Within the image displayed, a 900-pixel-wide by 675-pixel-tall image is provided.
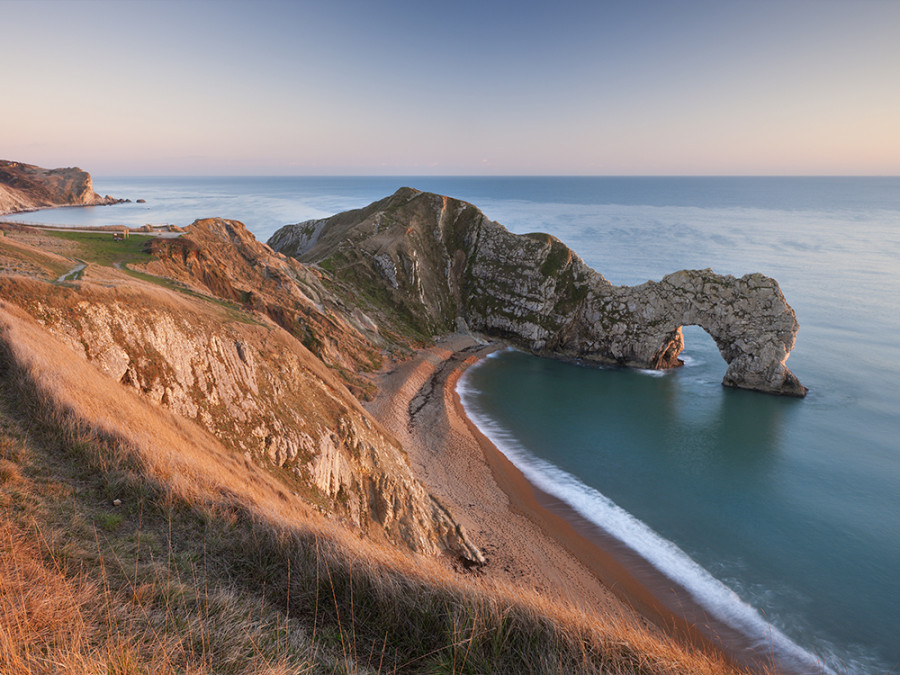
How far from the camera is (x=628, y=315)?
66.6m

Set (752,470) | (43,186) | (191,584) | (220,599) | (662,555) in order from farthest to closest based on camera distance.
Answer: (43,186) → (752,470) → (662,555) → (191,584) → (220,599)

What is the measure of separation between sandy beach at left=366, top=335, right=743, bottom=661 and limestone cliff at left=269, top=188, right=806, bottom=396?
962 inches

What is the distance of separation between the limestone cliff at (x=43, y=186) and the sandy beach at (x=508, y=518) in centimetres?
17594

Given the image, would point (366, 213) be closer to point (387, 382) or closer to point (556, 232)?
point (387, 382)

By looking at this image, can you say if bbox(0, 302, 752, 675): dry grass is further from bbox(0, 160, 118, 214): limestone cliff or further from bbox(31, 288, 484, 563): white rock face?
bbox(0, 160, 118, 214): limestone cliff

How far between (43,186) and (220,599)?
232m

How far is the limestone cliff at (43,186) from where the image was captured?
149812 mm

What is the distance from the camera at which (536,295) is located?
72.8 metres

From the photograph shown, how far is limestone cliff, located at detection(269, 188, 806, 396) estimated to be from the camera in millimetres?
58531

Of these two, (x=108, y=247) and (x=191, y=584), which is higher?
(x=108, y=247)

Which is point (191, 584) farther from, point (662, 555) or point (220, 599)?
point (662, 555)

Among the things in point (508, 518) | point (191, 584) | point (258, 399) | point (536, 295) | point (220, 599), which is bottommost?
point (508, 518)

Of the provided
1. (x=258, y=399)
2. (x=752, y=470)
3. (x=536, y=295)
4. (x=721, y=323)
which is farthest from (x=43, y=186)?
(x=752, y=470)

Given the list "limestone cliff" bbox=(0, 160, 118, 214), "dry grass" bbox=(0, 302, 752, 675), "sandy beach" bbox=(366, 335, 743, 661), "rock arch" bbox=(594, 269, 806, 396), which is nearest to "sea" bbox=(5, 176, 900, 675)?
"sandy beach" bbox=(366, 335, 743, 661)
